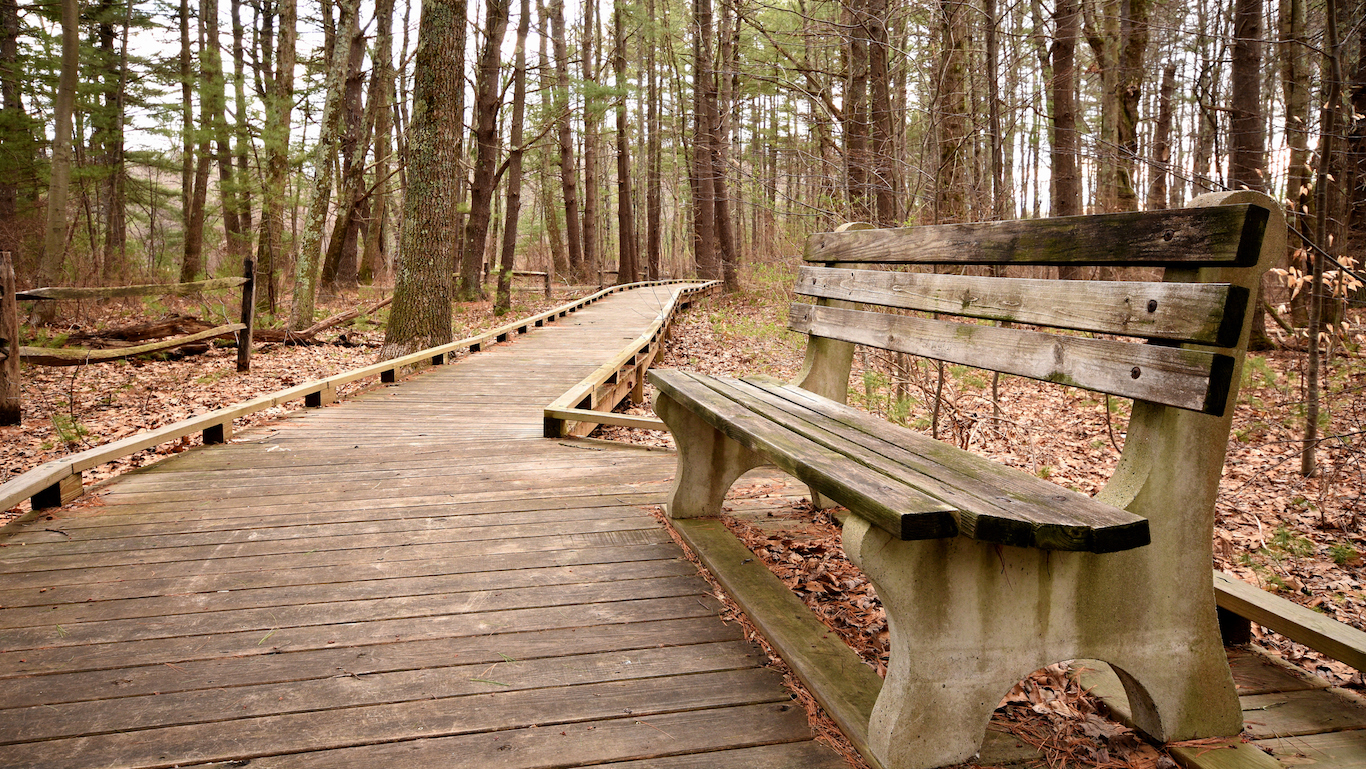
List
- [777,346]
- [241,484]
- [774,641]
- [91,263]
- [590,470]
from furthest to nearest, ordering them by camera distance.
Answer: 1. [91,263]
2. [777,346]
3. [590,470]
4. [241,484]
5. [774,641]

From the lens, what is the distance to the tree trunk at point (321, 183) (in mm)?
12289

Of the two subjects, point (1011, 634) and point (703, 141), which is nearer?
point (1011, 634)

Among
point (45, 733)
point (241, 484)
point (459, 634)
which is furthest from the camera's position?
point (241, 484)

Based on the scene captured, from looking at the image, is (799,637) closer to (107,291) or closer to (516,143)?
(107,291)

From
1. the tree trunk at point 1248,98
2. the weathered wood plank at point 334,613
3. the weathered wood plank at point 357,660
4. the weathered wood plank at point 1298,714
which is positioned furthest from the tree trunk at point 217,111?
the weathered wood plank at point 1298,714

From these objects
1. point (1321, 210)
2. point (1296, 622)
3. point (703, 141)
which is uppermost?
point (703, 141)

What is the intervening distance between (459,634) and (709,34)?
17.2m

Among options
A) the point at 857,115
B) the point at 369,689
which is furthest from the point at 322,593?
the point at 857,115

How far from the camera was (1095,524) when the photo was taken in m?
1.54

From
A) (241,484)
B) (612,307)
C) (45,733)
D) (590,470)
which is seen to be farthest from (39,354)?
(612,307)

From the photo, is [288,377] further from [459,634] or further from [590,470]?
[459,634]

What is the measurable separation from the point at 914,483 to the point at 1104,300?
0.77 metres

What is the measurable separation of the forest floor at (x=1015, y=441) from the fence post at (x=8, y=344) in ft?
0.68

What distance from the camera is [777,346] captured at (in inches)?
460
